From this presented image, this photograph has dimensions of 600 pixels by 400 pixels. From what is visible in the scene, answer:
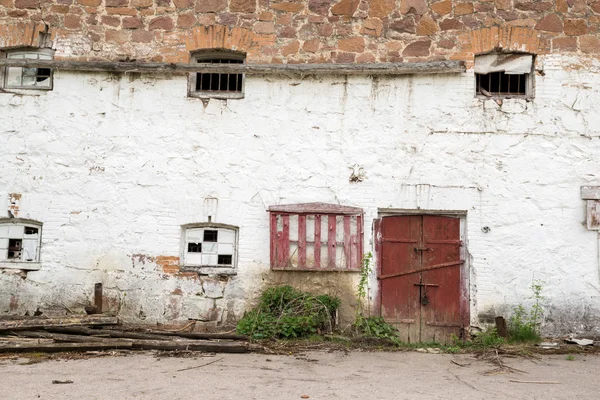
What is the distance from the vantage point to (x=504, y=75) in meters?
8.30

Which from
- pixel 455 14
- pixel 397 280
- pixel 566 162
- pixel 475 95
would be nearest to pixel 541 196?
pixel 566 162

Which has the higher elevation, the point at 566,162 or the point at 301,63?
the point at 301,63

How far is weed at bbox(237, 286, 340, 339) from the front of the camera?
738 cm

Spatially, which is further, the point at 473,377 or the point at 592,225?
the point at 592,225

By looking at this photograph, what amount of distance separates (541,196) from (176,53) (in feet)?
19.9

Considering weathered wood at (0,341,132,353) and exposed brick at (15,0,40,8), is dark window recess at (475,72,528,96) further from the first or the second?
exposed brick at (15,0,40,8)

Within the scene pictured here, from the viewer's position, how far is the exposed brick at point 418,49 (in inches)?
321

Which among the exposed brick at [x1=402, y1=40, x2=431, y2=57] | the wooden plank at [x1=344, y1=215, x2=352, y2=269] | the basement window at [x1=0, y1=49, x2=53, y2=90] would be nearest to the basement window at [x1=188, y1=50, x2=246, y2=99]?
the basement window at [x1=0, y1=49, x2=53, y2=90]

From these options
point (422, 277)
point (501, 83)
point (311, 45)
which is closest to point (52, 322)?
point (422, 277)

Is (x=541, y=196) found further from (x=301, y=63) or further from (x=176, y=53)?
(x=176, y=53)

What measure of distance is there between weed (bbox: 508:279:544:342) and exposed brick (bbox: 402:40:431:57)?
153 inches

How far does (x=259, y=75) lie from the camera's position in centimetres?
822

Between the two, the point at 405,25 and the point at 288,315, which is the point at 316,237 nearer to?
the point at 288,315

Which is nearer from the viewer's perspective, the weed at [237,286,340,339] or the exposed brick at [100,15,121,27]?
the weed at [237,286,340,339]
